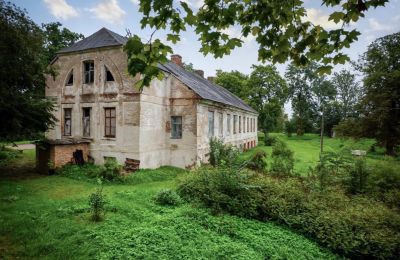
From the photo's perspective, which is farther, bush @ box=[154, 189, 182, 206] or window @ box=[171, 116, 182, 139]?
window @ box=[171, 116, 182, 139]

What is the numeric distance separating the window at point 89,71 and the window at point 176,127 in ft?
18.2

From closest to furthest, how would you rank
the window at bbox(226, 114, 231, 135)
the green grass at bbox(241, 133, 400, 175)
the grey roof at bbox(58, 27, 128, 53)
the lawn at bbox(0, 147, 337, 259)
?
the lawn at bbox(0, 147, 337, 259) < the grey roof at bbox(58, 27, 128, 53) < the green grass at bbox(241, 133, 400, 175) < the window at bbox(226, 114, 231, 135)

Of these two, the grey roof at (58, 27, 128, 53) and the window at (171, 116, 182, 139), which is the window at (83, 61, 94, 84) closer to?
the grey roof at (58, 27, 128, 53)

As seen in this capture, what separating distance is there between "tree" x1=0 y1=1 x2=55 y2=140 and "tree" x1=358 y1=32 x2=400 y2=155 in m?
27.0

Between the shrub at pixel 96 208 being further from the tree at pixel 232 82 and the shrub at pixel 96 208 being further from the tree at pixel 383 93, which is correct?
the tree at pixel 232 82

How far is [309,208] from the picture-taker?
8.17 m

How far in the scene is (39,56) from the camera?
1270 centimetres

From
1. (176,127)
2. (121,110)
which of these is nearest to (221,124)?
(176,127)

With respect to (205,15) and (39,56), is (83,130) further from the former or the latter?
(205,15)

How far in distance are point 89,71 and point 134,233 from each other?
41.5 feet

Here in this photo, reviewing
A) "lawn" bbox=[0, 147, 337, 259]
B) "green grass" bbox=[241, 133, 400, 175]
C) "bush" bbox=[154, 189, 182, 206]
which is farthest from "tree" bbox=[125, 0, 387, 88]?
"green grass" bbox=[241, 133, 400, 175]

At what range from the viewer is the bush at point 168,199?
9234 millimetres

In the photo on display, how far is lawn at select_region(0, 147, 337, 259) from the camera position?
234 inches

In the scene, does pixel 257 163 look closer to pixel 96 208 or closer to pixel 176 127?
pixel 176 127
